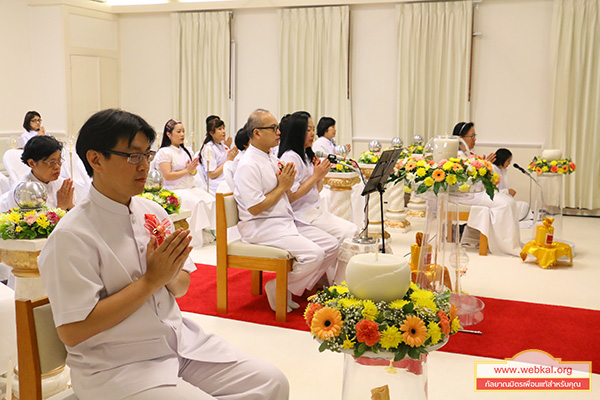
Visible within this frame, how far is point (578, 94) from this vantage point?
360 inches

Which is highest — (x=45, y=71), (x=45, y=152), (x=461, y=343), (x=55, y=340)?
(x=45, y=71)

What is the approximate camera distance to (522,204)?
8594mm

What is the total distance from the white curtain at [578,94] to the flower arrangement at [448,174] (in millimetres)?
5594

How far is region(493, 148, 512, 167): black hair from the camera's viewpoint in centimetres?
776

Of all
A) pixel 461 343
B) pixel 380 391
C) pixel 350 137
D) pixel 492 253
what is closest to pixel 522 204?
pixel 492 253

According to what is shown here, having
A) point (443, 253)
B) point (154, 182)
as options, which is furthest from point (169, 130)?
point (443, 253)

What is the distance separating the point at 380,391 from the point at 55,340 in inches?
43.6

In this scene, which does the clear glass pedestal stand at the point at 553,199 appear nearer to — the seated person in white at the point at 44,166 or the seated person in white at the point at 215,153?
the seated person in white at the point at 215,153

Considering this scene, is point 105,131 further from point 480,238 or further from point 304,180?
point 480,238

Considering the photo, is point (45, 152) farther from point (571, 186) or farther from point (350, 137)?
point (571, 186)

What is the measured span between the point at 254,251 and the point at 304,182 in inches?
33.2

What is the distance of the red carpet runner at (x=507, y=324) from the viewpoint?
13.0 ft

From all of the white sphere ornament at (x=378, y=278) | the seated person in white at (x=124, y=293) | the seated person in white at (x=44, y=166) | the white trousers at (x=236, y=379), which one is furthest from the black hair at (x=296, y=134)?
the white sphere ornament at (x=378, y=278)

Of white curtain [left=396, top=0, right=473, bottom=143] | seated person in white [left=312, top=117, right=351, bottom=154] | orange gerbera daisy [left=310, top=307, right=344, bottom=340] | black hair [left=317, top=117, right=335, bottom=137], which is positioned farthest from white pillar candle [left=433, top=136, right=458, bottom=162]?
white curtain [left=396, top=0, right=473, bottom=143]
